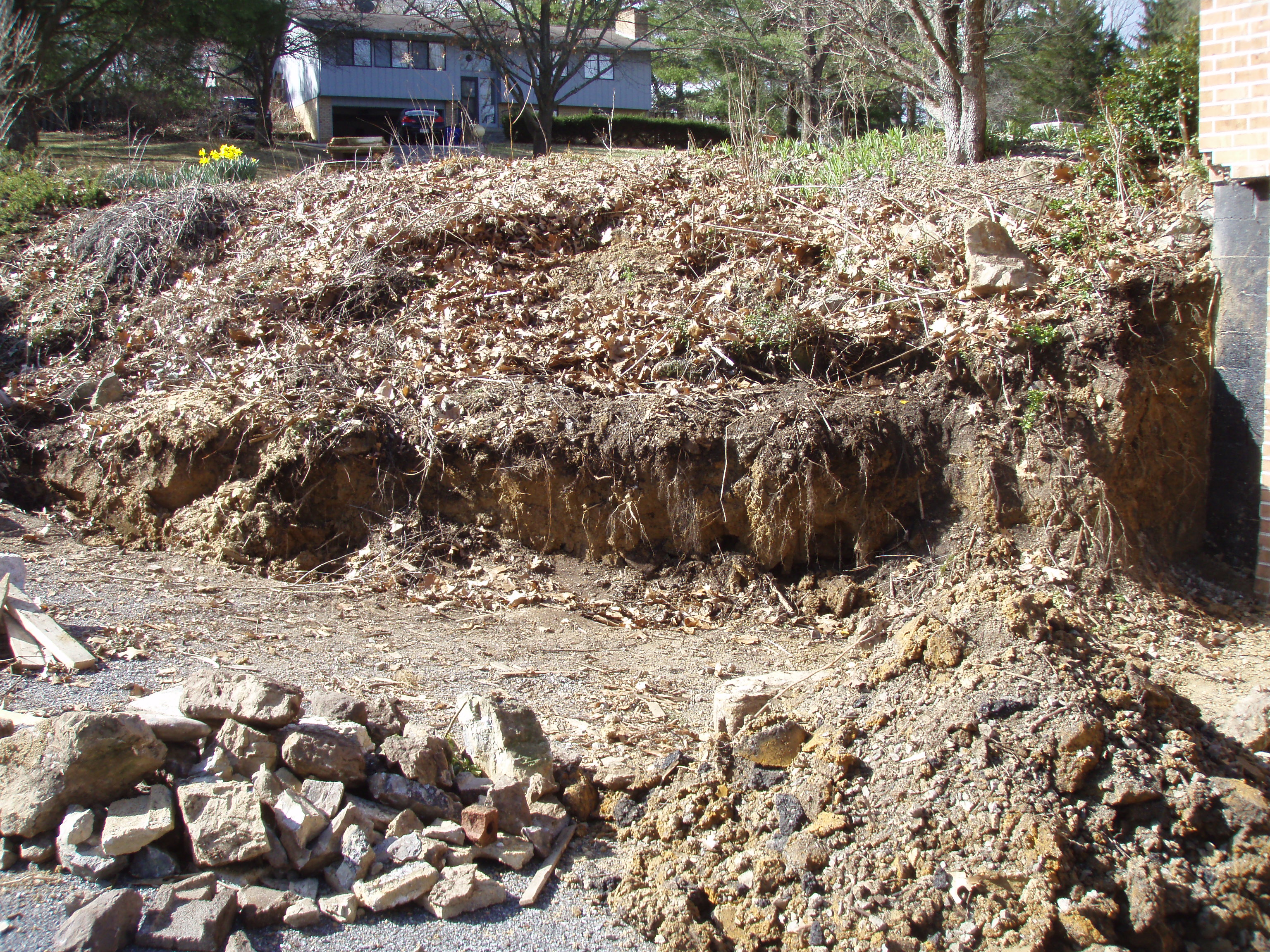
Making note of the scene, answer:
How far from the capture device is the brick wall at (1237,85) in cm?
529

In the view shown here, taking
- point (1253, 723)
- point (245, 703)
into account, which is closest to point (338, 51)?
→ point (245, 703)

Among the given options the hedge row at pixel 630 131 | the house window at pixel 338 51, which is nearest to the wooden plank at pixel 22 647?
the hedge row at pixel 630 131

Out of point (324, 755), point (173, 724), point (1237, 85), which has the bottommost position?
point (324, 755)

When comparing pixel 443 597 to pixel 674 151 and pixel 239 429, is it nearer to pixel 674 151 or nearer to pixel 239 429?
pixel 239 429

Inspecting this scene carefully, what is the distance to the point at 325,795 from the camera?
2.96 m

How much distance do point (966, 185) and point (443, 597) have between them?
5.61 m

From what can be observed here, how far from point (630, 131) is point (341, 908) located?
94.5ft

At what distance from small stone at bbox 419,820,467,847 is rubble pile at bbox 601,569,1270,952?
542 mm

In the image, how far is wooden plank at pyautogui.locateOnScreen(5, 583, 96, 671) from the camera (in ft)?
13.1

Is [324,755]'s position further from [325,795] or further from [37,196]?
[37,196]

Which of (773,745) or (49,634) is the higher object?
(49,634)

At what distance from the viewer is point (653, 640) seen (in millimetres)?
5262

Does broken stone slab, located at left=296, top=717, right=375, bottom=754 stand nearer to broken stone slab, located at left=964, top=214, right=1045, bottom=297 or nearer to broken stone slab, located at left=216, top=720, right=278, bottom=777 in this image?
broken stone slab, located at left=216, top=720, right=278, bottom=777

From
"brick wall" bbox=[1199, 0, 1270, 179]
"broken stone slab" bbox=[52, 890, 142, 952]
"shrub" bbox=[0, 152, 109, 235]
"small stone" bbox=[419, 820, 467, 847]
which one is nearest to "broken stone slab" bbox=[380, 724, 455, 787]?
"small stone" bbox=[419, 820, 467, 847]
